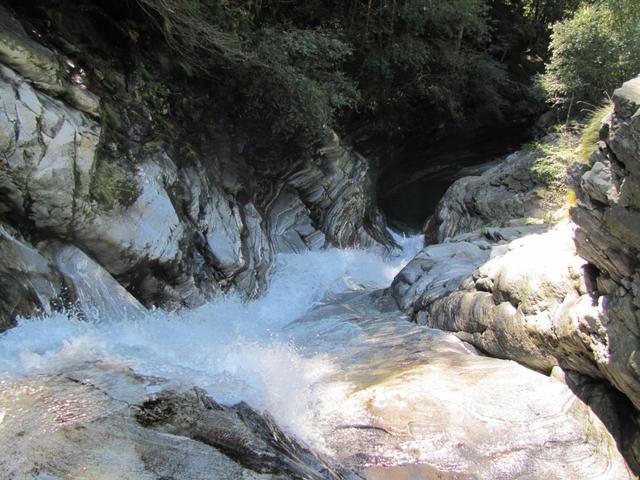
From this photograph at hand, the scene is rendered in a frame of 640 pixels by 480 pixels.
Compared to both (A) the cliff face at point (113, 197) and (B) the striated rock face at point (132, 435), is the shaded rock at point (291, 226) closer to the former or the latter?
(A) the cliff face at point (113, 197)

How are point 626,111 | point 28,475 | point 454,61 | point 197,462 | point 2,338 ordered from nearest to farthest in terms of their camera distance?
point 28,475 → point 197,462 → point 626,111 → point 2,338 → point 454,61

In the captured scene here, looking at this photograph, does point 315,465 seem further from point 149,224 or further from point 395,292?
point 395,292

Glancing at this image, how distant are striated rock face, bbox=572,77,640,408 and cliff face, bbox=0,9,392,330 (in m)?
4.89

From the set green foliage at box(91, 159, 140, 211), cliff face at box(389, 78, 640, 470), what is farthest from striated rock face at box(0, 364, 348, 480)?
green foliage at box(91, 159, 140, 211)

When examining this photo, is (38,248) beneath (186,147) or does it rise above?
beneath

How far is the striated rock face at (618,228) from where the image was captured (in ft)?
12.0

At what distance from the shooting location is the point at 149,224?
676 centimetres

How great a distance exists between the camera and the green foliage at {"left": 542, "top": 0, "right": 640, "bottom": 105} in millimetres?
11508

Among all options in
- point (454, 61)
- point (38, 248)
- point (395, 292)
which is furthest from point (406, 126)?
point (38, 248)

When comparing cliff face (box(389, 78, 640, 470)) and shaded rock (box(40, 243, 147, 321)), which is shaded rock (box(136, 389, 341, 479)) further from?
cliff face (box(389, 78, 640, 470))

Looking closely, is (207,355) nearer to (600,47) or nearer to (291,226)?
(291,226)

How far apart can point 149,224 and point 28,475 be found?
13.8 feet

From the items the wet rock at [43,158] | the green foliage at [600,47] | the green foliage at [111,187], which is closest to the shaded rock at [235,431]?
the wet rock at [43,158]

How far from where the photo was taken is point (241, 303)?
325 inches
